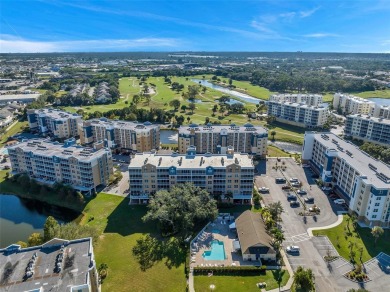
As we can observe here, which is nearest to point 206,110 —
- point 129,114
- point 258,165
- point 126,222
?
point 129,114

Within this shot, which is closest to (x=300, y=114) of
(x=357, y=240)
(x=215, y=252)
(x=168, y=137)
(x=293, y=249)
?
(x=168, y=137)

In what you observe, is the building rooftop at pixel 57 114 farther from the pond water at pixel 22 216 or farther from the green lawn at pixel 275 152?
the green lawn at pixel 275 152

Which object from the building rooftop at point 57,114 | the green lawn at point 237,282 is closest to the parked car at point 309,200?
the green lawn at point 237,282

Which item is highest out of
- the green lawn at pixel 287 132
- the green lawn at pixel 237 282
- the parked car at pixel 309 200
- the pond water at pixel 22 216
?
the green lawn at pixel 287 132

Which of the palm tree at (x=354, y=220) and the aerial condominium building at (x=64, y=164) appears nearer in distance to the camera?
the palm tree at (x=354, y=220)

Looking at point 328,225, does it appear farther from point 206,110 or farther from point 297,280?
point 206,110

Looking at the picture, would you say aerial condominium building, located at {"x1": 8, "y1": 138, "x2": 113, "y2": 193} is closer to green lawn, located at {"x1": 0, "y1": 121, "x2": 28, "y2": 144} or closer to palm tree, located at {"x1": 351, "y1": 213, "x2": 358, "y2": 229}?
green lawn, located at {"x1": 0, "y1": 121, "x2": 28, "y2": 144}
